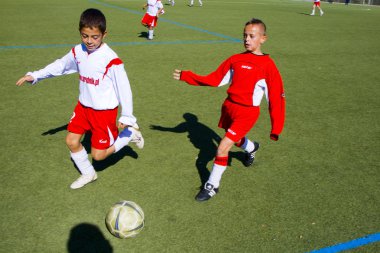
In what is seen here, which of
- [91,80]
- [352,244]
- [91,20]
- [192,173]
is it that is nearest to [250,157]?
[192,173]

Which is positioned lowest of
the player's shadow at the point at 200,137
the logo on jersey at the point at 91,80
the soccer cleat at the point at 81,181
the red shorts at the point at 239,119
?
the soccer cleat at the point at 81,181

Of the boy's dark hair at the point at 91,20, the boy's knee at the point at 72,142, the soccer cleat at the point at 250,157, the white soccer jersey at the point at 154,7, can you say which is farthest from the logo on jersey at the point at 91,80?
the white soccer jersey at the point at 154,7

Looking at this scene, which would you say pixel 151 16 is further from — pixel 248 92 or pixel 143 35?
pixel 248 92

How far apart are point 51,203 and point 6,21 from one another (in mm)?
12605

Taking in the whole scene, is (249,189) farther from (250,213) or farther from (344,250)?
(344,250)

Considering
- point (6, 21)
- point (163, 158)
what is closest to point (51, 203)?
point (163, 158)

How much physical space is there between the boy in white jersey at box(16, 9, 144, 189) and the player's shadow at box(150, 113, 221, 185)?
114cm

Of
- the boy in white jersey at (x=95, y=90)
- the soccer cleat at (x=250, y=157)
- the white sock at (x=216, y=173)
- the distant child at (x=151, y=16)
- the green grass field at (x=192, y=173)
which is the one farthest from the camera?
the distant child at (x=151, y=16)

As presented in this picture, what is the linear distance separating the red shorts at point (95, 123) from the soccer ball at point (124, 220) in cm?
80

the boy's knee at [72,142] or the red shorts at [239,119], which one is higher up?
the red shorts at [239,119]

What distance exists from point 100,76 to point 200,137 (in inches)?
83.5

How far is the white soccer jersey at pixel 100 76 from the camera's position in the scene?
349cm

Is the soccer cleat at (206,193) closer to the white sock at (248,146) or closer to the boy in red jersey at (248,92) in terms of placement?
the boy in red jersey at (248,92)

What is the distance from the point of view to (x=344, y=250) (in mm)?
3150
